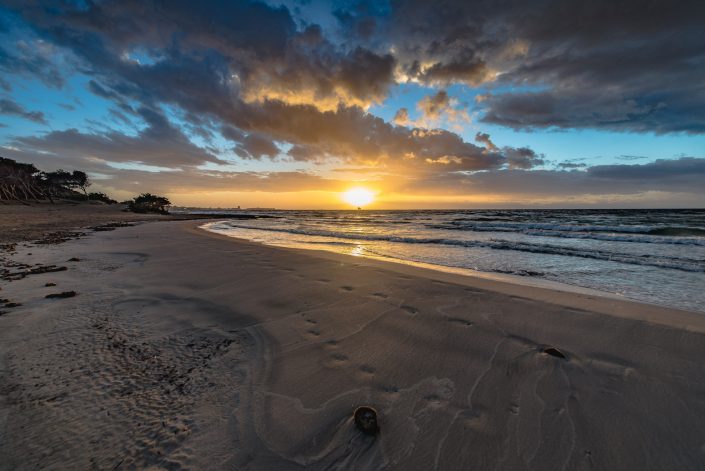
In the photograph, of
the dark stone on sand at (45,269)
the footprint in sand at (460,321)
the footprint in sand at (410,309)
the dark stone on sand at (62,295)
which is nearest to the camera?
the footprint in sand at (460,321)

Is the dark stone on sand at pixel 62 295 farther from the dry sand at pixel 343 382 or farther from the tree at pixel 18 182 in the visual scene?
the tree at pixel 18 182

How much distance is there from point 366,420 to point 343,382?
706 millimetres

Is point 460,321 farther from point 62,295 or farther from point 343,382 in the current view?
point 62,295

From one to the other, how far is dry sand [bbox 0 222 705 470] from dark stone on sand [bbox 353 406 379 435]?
0.24 feet

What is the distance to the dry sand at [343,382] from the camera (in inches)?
84.1

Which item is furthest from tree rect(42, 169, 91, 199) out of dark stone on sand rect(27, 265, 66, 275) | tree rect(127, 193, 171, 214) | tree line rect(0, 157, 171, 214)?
dark stone on sand rect(27, 265, 66, 275)

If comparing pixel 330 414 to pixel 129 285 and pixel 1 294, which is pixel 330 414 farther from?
pixel 1 294

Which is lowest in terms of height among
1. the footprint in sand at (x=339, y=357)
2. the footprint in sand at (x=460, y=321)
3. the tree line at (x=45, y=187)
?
the footprint in sand at (x=339, y=357)

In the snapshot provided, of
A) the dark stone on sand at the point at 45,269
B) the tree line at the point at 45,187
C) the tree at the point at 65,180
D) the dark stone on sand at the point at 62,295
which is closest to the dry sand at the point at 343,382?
the dark stone on sand at the point at 62,295

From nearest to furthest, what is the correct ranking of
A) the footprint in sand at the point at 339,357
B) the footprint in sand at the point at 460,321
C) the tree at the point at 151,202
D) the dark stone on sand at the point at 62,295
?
the footprint in sand at the point at 339,357 → the footprint in sand at the point at 460,321 → the dark stone on sand at the point at 62,295 → the tree at the point at 151,202

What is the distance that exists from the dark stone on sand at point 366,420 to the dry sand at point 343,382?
0.07 meters

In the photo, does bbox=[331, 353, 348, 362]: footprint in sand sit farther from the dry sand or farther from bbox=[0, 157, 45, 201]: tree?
bbox=[0, 157, 45, 201]: tree

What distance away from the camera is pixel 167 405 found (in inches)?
99.8

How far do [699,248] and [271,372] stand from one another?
2167 centimetres
